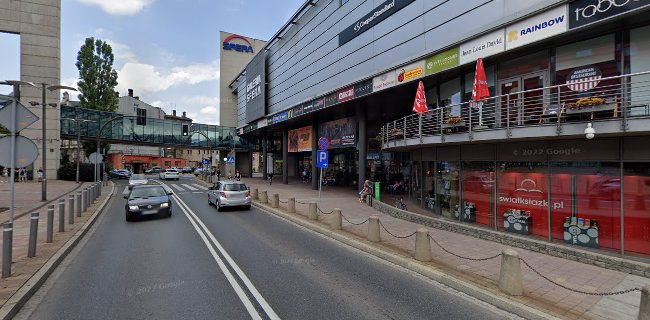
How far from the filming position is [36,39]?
103ft

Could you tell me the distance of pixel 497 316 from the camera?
4.84 metres

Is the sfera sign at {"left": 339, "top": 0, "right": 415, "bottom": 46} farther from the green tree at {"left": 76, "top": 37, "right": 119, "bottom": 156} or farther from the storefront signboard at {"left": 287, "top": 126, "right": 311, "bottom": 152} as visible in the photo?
the green tree at {"left": 76, "top": 37, "right": 119, "bottom": 156}

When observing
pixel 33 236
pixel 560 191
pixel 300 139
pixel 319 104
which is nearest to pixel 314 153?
pixel 300 139

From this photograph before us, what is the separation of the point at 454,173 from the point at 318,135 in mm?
16429

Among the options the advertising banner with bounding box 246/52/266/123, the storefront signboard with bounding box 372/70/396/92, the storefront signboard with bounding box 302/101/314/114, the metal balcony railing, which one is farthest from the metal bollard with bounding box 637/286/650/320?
the advertising banner with bounding box 246/52/266/123

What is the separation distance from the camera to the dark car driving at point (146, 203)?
12.4m

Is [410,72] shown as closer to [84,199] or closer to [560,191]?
[560,191]

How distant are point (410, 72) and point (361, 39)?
6.53 metres

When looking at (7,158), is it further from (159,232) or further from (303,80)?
(303,80)

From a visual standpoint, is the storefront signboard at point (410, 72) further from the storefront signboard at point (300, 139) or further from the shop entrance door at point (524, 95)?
the storefront signboard at point (300, 139)

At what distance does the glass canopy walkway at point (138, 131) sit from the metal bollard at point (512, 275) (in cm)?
3130

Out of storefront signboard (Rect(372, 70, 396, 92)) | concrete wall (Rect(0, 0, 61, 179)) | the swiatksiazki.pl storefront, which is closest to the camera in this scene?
the swiatksiazki.pl storefront

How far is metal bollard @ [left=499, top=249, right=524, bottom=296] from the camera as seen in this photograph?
17.3ft

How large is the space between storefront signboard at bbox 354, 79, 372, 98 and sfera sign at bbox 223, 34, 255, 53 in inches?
1627
